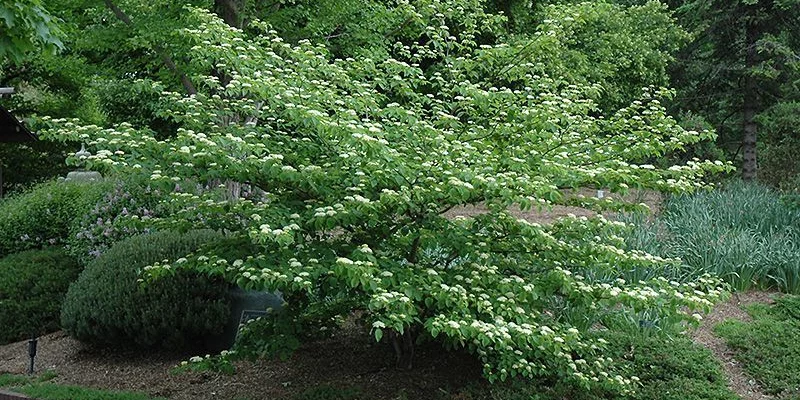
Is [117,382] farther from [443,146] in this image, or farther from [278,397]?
[443,146]

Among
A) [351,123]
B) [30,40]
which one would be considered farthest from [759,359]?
[30,40]

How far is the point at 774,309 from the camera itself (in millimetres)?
7055

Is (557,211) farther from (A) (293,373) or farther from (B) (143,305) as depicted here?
(B) (143,305)

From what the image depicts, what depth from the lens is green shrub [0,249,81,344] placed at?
8391 millimetres

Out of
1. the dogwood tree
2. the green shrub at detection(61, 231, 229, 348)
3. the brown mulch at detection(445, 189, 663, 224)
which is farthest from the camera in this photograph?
the brown mulch at detection(445, 189, 663, 224)

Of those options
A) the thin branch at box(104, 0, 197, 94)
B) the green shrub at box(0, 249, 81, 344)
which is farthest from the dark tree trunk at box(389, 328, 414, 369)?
the thin branch at box(104, 0, 197, 94)

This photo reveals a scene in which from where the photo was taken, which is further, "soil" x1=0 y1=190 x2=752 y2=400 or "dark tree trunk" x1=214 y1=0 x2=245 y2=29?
"dark tree trunk" x1=214 y1=0 x2=245 y2=29

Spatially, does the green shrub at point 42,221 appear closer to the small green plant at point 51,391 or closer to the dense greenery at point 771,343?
the small green plant at point 51,391

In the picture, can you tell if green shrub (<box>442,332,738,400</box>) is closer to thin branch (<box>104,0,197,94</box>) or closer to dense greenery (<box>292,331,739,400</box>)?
dense greenery (<box>292,331,739,400</box>)

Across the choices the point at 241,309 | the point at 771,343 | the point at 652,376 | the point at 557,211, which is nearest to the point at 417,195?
the point at 652,376

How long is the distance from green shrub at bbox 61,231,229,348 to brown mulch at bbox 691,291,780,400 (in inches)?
174

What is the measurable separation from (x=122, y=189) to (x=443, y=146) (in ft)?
18.3

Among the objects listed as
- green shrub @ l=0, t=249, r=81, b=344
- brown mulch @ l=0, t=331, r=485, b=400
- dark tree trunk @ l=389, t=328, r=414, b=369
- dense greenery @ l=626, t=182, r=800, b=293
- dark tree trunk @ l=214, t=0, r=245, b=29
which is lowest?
green shrub @ l=0, t=249, r=81, b=344

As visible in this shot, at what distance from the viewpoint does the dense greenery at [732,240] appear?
752 centimetres
